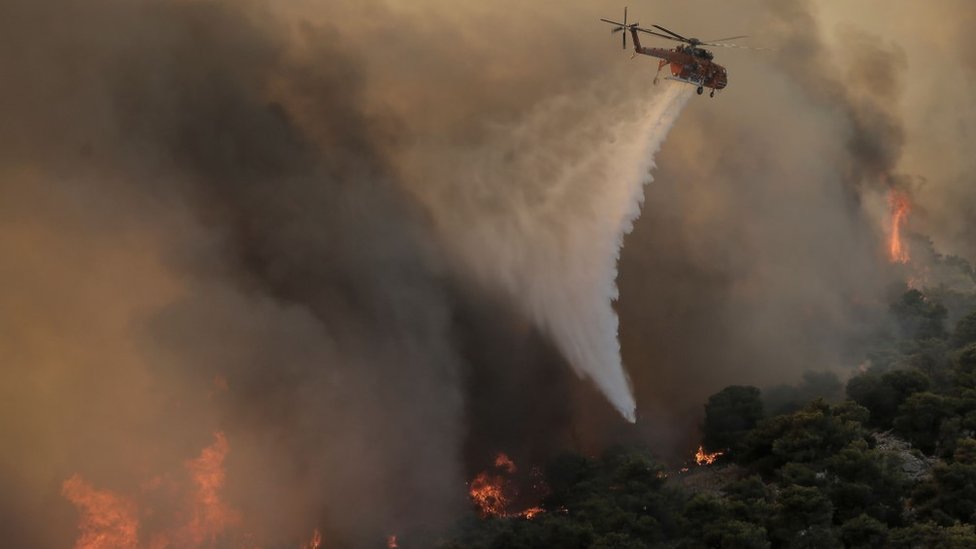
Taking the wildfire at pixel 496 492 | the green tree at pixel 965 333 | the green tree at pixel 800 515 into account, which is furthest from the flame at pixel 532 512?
the green tree at pixel 965 333

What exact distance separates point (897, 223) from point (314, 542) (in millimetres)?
64734

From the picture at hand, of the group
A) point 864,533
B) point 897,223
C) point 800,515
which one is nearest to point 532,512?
point 800,515

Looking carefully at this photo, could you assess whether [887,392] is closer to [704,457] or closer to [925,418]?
[925,418]

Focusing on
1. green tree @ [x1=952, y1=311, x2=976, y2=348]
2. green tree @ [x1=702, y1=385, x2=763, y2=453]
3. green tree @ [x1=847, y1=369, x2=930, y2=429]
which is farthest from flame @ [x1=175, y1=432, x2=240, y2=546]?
green tree @ [x1=952, y1=311, x2=976, y2=348]

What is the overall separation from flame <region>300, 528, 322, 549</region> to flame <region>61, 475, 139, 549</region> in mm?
6930

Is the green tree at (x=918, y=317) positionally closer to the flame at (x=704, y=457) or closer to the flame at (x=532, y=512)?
the flame at (x=704, y=457)

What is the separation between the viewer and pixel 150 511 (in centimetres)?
4075

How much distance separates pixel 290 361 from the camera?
152 feet

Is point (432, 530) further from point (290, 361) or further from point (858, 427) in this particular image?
point (858, 427)

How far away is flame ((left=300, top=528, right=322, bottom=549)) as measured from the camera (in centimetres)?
4288

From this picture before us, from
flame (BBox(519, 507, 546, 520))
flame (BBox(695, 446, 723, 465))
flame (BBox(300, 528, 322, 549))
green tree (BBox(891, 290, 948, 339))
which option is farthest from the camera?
green tree (BBox(891, 290, 948, 339))

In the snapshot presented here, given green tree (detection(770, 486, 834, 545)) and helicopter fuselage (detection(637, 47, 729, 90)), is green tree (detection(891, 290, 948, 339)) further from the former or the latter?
green tree (detection(770, 486, 834, 545))

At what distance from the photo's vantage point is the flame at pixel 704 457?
51.4 meters

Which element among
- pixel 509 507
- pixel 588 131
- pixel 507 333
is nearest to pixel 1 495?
pixel 509 507
